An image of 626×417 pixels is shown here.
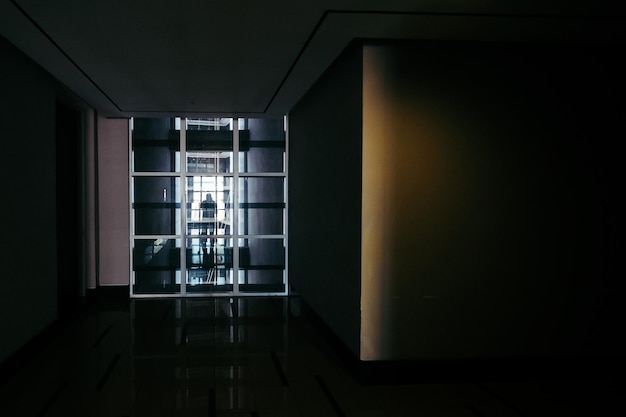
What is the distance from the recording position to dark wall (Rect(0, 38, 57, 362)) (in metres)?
5.04

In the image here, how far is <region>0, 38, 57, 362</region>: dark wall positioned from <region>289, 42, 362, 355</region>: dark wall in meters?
3.13

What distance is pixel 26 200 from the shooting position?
5555 mm

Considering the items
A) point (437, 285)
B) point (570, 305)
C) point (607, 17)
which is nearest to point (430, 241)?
point (437, 285)

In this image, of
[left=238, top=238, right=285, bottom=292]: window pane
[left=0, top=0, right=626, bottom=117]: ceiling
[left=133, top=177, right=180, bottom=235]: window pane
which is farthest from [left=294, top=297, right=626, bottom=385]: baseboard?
[left=133, top=177, right=180, bottom=235]: window pane

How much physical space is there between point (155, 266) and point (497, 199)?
649 cm

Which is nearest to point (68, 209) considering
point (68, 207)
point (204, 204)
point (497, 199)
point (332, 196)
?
point (68, 207)

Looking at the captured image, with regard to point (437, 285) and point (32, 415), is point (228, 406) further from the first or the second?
point (437, 285)

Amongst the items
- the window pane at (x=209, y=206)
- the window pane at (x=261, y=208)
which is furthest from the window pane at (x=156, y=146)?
the window pane at (x=261, y=208)

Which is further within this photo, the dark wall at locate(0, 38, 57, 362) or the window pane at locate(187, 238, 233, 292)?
the window pane at locate(187, 238, 233, 292)

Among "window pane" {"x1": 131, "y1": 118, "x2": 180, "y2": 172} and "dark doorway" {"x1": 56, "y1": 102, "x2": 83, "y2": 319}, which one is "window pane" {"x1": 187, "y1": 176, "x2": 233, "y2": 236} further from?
"dark doorway" {"x1": 56, "y1": 102, "x2": 83, "y2": 319}

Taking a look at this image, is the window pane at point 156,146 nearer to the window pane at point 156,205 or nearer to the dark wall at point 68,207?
the window pane at point 156,205

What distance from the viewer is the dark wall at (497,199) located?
4879mm

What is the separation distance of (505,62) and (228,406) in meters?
3.83

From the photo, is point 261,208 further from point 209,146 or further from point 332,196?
point 332,196
